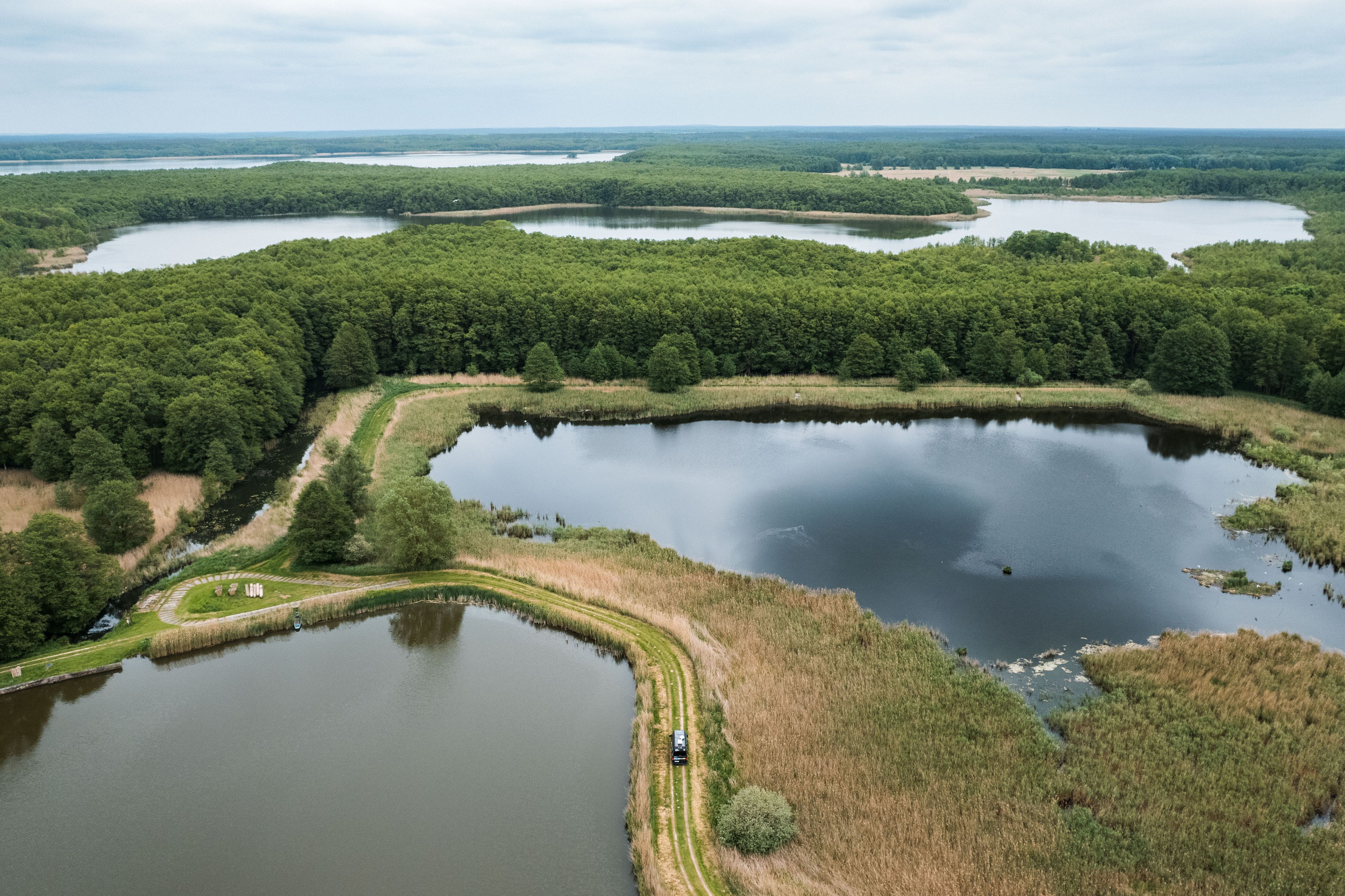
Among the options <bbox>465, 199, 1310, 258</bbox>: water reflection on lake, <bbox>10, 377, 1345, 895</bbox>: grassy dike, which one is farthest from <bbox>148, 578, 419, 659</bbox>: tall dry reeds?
<bbox>465, 199, 1310, 258</bbox>: water reflection on lake

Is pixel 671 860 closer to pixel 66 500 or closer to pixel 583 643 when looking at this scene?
pixel 583 643

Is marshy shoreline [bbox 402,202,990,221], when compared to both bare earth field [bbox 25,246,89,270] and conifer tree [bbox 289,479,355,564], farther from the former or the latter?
conifer tree [bbox 289,479,355,564]

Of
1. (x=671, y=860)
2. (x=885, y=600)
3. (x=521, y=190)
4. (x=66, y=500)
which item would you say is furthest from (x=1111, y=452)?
(x=521, y=190)

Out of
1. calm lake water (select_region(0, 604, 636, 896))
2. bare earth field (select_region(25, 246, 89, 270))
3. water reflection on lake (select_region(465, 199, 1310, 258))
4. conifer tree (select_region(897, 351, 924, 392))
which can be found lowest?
calm lake water (select_region(0, 604, 636, 896))

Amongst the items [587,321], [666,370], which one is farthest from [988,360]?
[587,321]

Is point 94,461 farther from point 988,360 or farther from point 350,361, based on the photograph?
point 988,360
